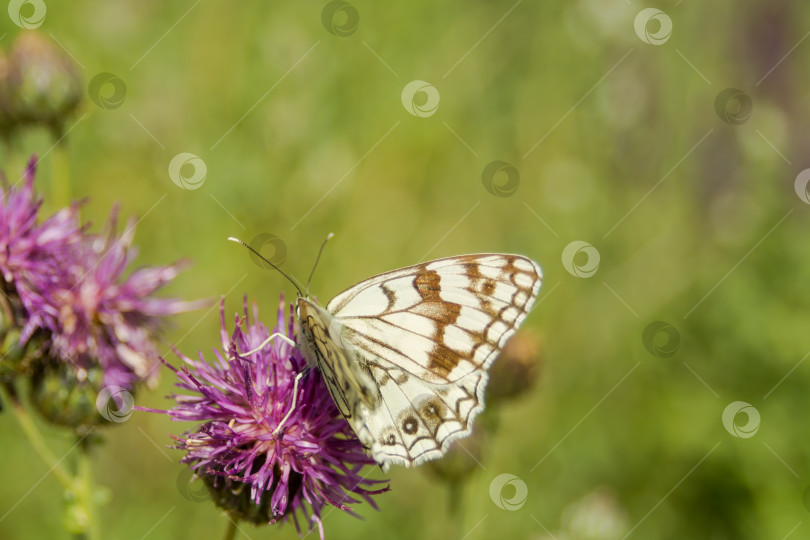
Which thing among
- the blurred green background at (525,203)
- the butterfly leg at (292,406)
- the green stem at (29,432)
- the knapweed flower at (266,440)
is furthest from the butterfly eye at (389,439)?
the green stem at (29,432)

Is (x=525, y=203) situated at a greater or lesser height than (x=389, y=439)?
greater

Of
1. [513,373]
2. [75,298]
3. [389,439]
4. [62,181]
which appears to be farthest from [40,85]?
[513,373]

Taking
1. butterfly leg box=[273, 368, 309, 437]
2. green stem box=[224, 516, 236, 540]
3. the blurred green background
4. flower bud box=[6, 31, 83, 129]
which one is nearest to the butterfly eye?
butterfly leg box=[273, 368, 309, 437]

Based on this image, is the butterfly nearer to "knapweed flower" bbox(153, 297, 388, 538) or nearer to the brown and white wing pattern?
the brown and white wing pattern

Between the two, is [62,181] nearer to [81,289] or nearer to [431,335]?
[81,289]

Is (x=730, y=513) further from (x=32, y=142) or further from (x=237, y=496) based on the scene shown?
(x=32, y=142)

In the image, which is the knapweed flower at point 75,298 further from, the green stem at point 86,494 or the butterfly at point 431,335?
the butterfly at point 431,335

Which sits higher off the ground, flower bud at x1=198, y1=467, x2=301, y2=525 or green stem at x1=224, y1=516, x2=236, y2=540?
flower bud at x1=198, y1=467, x2=301, y2=525

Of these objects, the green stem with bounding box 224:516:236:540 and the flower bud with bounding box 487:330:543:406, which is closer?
the green stem with bounding box 224:516:236:540
